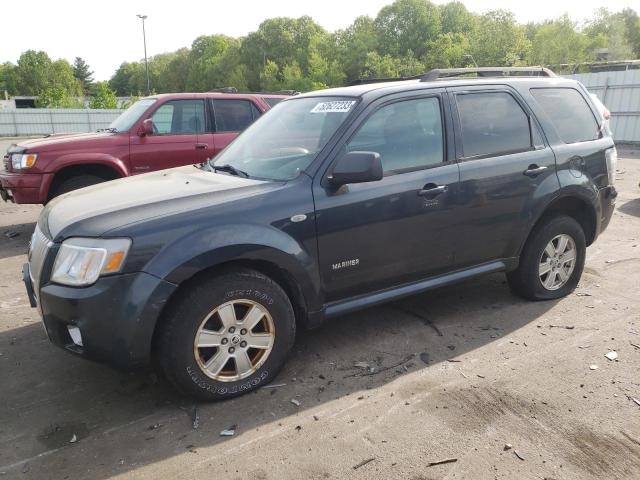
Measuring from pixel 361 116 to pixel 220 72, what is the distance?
9370 cm

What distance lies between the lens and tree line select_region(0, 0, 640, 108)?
194 ft

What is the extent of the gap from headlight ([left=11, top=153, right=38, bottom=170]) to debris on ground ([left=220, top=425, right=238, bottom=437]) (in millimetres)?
5338

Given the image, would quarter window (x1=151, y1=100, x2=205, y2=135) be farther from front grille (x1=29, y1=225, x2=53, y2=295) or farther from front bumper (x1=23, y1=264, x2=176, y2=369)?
front bumper (x1=23, y1=264, x2=176, y2=369)

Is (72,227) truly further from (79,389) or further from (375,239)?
(375,239)

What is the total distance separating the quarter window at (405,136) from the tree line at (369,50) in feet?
137

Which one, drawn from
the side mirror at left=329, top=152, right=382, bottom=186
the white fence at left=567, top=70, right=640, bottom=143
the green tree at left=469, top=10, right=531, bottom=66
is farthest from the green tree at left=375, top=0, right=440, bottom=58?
the side mirror at left=329, top=152, right=382, bottom=186

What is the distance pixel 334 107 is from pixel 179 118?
15.1 feet

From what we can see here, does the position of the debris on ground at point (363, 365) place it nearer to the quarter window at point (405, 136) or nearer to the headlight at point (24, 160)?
the quarter window at point (405, 136)

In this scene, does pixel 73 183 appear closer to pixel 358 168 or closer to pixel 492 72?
pixel 358 168

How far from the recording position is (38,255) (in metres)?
3.10

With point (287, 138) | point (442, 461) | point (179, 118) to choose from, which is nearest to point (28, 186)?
point (179, 118)

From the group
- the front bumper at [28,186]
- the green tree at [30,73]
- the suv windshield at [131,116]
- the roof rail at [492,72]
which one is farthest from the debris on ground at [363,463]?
the green tree at [30,73]

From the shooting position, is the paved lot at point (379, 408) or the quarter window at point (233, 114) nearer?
the paved lot at point (379, 408)

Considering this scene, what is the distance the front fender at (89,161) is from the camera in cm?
682
